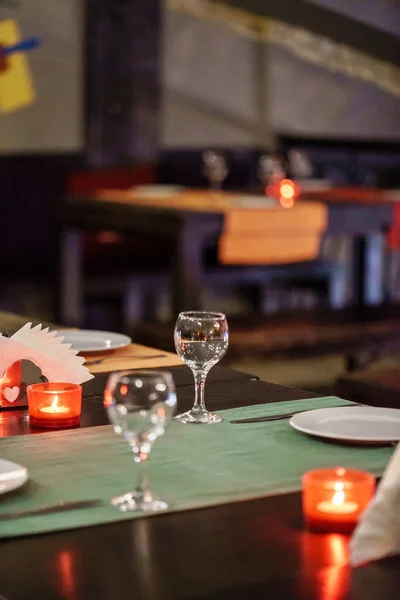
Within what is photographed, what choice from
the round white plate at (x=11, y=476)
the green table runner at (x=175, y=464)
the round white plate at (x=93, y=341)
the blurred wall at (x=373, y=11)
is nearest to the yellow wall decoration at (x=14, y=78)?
the blurred wall at (x=373, y=11)

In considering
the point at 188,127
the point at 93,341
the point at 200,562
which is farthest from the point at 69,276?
the point at 200,562

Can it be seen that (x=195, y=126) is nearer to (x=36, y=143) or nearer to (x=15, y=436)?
(x=36, y=143)

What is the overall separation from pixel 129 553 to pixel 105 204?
3.96 meters

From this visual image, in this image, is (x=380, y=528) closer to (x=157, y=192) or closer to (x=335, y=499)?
(x=335, y=499)

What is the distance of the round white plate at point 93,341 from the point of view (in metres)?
2.08

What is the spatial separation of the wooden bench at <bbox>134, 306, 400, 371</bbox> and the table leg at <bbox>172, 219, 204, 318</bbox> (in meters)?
0.20

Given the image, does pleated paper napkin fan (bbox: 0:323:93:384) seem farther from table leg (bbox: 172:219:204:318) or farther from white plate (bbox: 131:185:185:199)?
white plate (bbox: 131:185:185:199)

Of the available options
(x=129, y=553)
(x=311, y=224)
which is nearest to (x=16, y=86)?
(x=311, y=224)

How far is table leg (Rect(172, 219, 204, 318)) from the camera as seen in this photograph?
173 inches

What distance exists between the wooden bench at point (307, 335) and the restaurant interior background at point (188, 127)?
22 centimetres

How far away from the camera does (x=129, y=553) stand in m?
1.05

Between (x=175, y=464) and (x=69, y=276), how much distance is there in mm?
4135

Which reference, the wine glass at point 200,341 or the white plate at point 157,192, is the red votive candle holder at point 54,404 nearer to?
the wine glass at point 200,341

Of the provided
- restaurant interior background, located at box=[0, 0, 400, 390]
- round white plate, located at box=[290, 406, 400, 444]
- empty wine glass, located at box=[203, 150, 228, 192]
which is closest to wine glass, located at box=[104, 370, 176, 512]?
round white plate, located at box=[290, 406, 400, 444]
